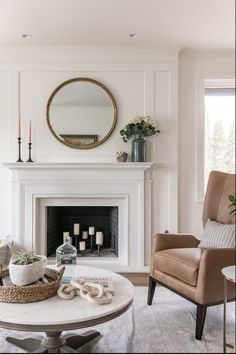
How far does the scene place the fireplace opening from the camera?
3572 mm

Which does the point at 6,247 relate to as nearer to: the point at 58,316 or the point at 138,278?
the point at 138,278

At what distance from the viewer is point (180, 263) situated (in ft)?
6.86

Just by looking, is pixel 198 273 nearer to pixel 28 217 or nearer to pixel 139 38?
pixel 28 217

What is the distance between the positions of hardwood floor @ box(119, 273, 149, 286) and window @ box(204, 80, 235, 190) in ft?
3.82

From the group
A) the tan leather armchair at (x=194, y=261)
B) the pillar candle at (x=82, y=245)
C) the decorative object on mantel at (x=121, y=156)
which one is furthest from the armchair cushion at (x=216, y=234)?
the pillar candle at (x=82, y=245)

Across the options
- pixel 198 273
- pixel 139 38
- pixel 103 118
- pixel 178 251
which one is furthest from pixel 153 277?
pixel 139 38

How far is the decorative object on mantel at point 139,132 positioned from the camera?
3268 mm

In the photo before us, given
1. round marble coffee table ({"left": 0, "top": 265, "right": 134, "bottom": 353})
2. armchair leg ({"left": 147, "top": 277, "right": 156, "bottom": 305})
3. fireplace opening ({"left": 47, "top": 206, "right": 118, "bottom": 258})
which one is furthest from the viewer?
fireplace opening ({"left": 47, "top": 206, "right": 118, "bottom": 258})

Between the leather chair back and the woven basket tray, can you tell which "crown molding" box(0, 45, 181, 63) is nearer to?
the leather chair back

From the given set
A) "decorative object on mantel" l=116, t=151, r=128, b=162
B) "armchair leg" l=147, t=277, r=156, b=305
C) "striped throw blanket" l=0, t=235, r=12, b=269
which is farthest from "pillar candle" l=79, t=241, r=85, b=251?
"armchair leg" l=147, t=277, r=156, b=305

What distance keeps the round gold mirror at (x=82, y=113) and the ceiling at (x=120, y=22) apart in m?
0.44

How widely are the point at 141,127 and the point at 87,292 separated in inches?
80.8

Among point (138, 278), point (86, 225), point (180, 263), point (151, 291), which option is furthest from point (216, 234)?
point (86, 225)

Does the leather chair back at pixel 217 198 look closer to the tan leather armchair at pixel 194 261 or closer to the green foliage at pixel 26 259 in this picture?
the tan leather armchair at pixel 194 261
